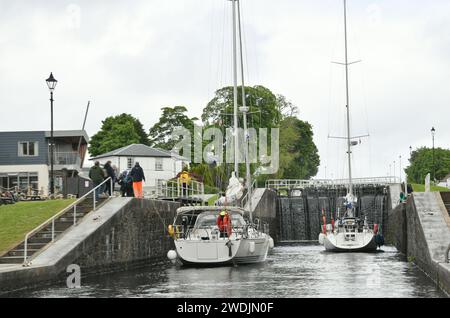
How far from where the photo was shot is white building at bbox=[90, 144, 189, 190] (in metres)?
76.7

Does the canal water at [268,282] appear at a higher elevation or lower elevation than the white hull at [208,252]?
lower

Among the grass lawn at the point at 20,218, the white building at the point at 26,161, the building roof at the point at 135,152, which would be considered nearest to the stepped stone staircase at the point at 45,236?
the grass lawn at the point at 20,218

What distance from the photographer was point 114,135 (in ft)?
332

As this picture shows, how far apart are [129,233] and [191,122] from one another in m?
72.8

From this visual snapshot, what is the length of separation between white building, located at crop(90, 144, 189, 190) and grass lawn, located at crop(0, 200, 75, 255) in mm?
41824

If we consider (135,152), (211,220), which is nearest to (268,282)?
(211,220)

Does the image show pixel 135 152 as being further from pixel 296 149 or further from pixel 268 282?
pixel 268 282

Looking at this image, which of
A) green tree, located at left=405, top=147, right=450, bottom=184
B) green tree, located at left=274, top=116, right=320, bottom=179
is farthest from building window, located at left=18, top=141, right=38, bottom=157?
green tree, located at left=405, top=147, right=450, bottom=184

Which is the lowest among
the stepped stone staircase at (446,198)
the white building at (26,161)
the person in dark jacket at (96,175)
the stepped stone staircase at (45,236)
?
the stepped stone staircase at (45,236)

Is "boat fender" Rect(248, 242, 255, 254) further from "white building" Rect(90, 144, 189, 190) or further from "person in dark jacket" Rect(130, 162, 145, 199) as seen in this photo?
"white building" Rect(90, 144, 189, 190)

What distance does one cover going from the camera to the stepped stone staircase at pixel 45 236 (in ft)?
78.3

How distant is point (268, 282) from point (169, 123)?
8052cm

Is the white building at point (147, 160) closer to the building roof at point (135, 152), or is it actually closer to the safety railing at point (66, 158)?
the building roof at point (135, 152)

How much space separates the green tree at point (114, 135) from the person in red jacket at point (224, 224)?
7038 centimetres
